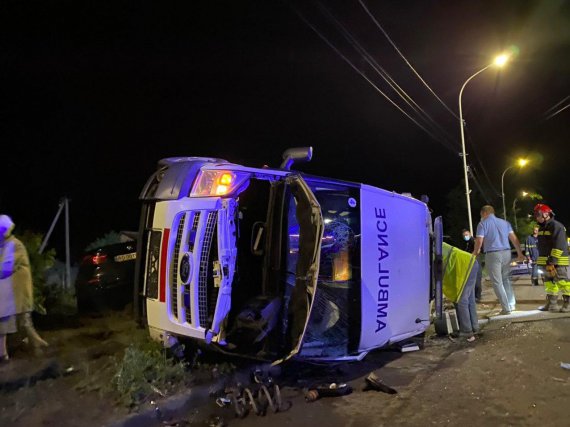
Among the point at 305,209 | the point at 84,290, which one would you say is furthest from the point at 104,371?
the point at 84,290

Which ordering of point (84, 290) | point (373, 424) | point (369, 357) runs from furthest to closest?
point (84, 290)
point (369, 357)
point (373, 424)

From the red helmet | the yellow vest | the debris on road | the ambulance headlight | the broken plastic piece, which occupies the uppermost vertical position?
the red helmet

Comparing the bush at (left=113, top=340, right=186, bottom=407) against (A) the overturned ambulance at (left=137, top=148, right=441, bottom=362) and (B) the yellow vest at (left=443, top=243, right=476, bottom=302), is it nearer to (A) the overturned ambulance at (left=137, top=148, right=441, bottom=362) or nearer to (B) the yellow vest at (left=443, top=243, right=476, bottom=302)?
(A) the overturned ambulance at (left=137, top=148, right=441, bottom=362)

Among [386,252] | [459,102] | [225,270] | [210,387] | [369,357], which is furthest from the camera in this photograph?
[459,102]

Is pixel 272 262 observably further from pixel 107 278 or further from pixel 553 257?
pixel 553 257

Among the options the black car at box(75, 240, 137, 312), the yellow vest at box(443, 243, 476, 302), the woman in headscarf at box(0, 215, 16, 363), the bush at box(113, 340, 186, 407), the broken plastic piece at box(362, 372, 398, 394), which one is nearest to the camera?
the bush at box(113, 340, 186, 407)

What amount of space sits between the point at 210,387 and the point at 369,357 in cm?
206

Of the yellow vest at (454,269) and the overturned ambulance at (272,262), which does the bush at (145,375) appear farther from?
the yellow vest at (454,269)

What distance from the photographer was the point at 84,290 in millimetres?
7793

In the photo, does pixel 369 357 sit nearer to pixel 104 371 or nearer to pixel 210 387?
pixel 210 387

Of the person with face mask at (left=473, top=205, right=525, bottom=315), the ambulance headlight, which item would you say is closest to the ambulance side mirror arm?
the ambulance headlight

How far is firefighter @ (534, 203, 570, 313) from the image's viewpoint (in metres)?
7.58

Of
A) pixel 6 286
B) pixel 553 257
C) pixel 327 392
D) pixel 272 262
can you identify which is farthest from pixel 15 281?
pixel 553 257

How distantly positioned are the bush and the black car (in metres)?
3.10
